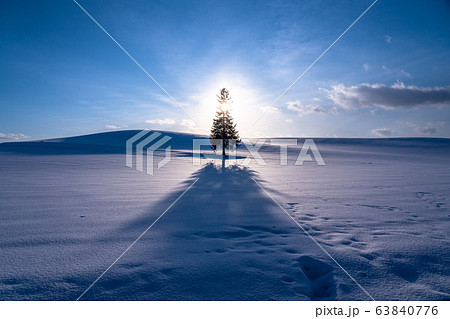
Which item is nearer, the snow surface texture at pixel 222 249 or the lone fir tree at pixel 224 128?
the snow surface texture at pixel 222 249

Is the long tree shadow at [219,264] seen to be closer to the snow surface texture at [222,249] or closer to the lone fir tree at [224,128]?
the snow surface texture at [222,249]

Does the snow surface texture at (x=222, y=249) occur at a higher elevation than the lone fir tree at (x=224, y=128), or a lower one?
lower

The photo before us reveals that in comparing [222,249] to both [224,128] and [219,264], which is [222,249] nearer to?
[219,264]

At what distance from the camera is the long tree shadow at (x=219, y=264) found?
6.73ft

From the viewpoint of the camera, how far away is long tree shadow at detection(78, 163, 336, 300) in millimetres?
2051

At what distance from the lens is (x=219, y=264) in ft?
8.12

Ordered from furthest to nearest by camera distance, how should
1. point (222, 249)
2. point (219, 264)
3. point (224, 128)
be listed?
point (224, 128), point (222, 249), point (219, 264)

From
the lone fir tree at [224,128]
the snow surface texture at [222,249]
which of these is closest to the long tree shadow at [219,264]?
the snow surface texture at [222,249]

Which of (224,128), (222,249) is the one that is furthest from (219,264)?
(224,128)

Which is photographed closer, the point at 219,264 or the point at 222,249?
the point at 219,264

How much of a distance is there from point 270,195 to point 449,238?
3.66 m

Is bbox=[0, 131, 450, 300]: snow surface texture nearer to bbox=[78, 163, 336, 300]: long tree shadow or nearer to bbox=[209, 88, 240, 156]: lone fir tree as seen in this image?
bbox=[78, 163, 336, 300]: long tree shadow
